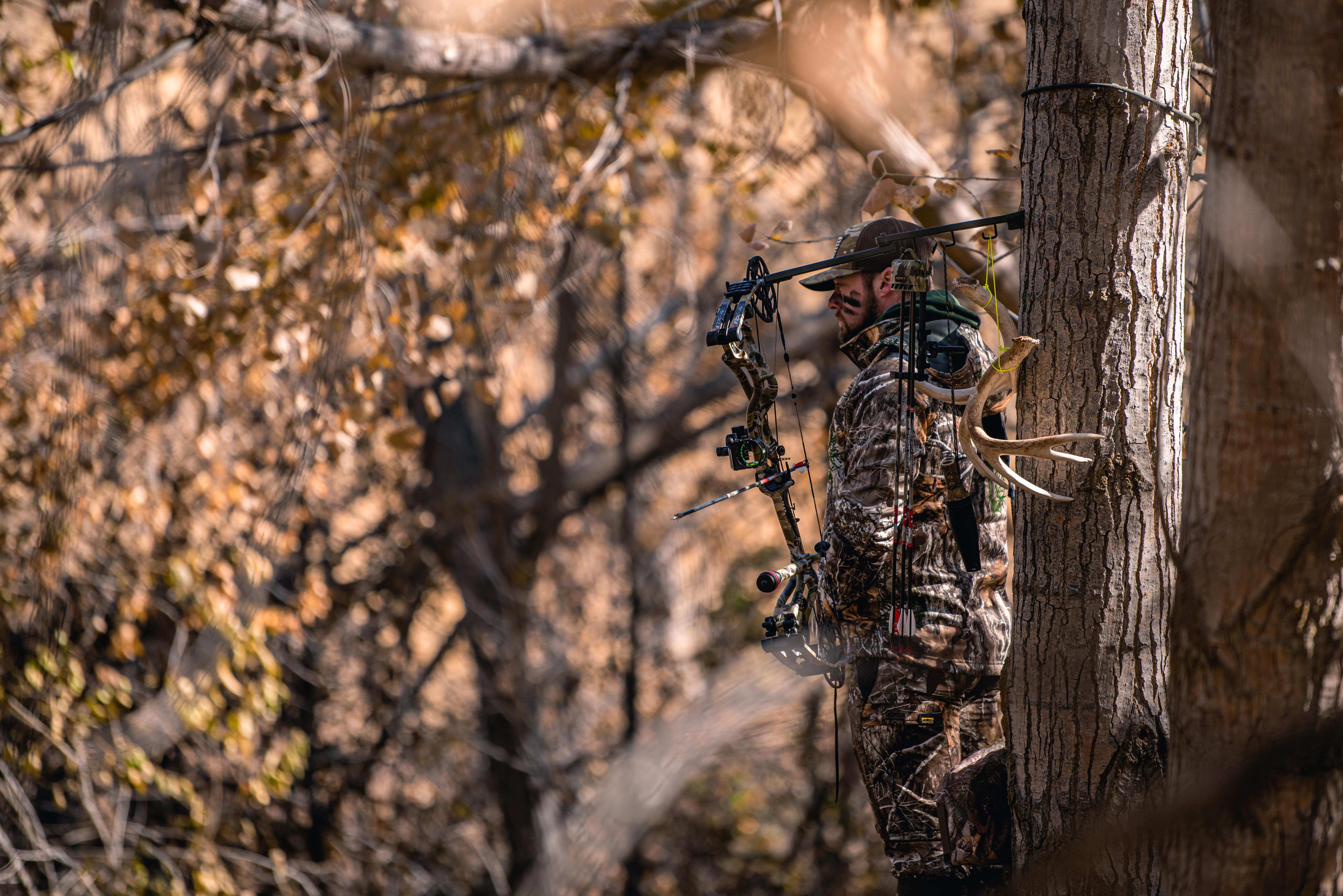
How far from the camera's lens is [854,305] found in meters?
2.66

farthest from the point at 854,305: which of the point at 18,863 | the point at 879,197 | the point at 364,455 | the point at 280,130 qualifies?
the point at 364,455

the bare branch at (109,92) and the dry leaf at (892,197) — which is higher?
the bare branch at (109,92)

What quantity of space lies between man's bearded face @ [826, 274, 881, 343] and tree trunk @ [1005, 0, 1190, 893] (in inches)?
22.2

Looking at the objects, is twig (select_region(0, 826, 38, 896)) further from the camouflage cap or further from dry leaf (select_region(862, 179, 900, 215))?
dry leaf (select_region(862, 179, 900, 215))

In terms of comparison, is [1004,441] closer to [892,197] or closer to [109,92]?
[892,197]

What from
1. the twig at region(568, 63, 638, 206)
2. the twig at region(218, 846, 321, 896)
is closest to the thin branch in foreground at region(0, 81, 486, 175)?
the twig at region(568, 63, 638, 206)

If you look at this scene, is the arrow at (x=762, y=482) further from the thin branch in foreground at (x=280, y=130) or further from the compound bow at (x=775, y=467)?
the thin branch in foreground at (x=280, y=130)

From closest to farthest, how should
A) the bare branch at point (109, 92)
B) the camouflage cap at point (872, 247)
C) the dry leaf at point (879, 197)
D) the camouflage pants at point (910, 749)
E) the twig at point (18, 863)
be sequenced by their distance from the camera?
the camouflage cap at point (872, 247) → the camouflage pants at point (910, 749) → the dry leaf at point (879, 197) → the bare branch at point (109, 92) → the twig at point (18, 863)

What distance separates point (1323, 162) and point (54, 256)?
214 inches

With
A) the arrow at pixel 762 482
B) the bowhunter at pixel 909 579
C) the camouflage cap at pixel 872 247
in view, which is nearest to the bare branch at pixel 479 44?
the camouflage cap at pixel 872 247

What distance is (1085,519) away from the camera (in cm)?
208

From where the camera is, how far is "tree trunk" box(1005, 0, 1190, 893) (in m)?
2.07

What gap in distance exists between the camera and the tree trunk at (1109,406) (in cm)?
207

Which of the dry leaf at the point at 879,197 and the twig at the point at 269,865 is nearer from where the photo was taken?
the dry leaf at the point at 879,197
